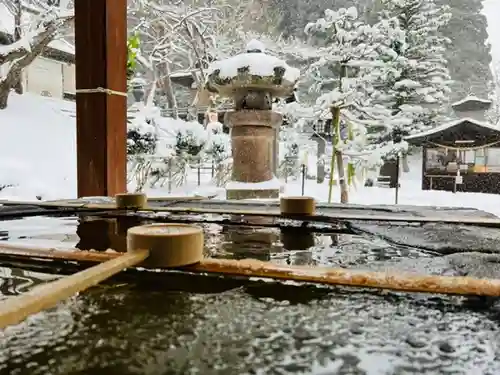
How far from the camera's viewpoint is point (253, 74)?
4363 mm

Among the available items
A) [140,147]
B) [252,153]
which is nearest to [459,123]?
[140,147]

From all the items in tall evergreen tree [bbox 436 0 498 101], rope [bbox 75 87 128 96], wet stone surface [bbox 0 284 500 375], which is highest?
tall evergreen tree [bbox 436 0 498 101]

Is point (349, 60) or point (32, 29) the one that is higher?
point (32, 29)

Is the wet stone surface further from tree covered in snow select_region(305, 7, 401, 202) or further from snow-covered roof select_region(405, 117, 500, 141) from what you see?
snow-covered roof select_region(405, 117, 500, 141)

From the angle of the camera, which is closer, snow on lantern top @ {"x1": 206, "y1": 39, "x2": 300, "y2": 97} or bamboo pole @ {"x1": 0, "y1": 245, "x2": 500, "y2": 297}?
bamboo pole @ {"x1": 0, "y1": 245, "x2": 500, "y2": 297}

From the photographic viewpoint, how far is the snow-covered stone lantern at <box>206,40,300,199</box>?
Result: 443 centimetres

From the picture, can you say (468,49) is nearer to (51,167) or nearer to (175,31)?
(175,31)

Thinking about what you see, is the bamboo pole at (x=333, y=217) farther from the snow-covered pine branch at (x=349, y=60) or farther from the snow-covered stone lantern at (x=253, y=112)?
the snow-covered pine branch at (x=349, y=60)

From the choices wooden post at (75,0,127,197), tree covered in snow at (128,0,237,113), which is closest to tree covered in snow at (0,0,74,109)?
tree covered in snow at (128,0,237,113)

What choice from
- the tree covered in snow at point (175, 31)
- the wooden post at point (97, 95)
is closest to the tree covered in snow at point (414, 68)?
the tree covered in snow at point (175, 31)

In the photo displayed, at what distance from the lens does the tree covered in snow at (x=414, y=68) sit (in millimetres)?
12297

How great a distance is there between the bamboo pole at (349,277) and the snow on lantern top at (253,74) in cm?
387

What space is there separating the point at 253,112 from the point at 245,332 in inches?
164

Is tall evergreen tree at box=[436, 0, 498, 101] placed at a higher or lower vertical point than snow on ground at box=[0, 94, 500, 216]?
higher
